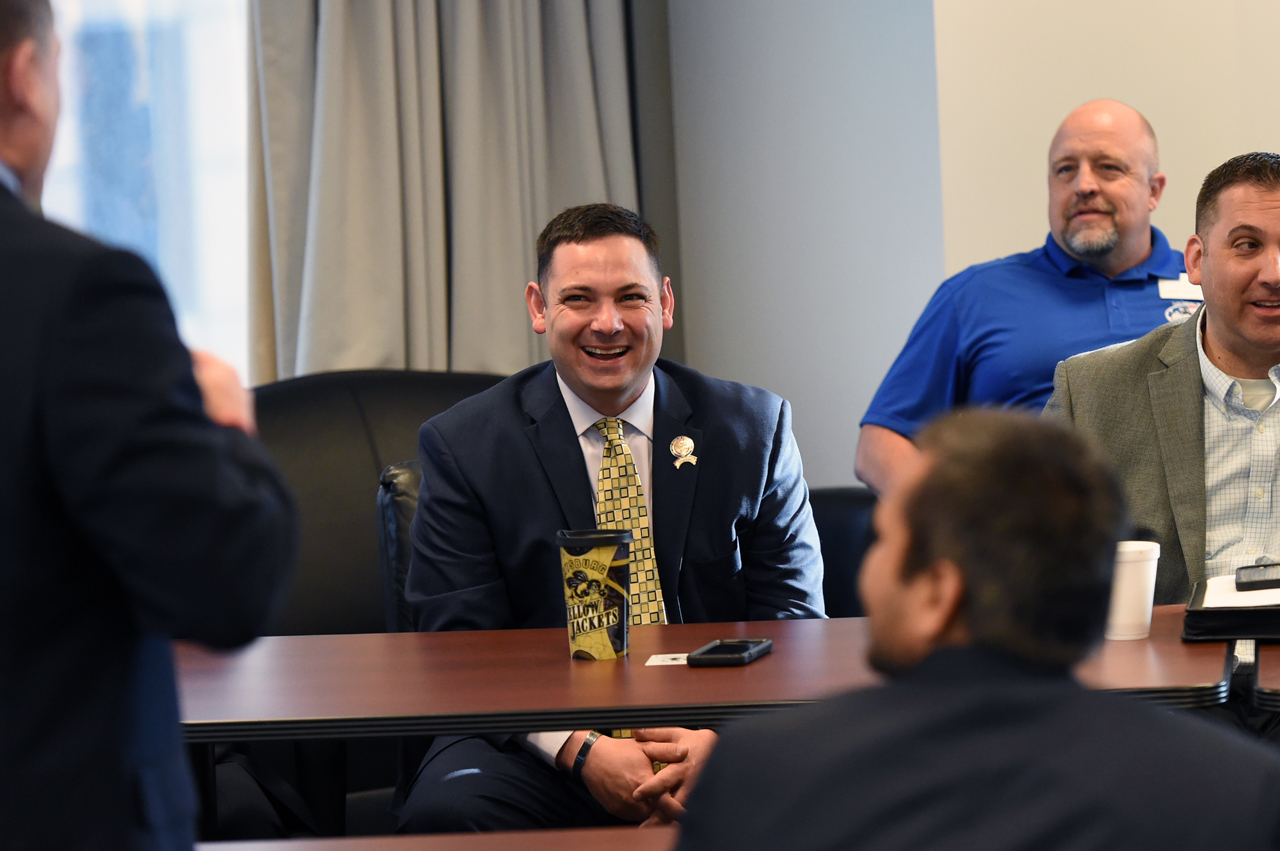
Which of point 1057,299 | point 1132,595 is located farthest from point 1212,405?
point 1057,299

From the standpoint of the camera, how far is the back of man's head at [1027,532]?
71cm

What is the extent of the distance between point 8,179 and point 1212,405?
1.88m

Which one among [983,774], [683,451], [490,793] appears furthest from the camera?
[683,451]

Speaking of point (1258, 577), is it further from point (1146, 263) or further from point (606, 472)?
point (1146, 263)

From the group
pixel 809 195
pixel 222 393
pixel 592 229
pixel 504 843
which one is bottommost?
pixel 504 843

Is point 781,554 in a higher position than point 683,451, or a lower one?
lower

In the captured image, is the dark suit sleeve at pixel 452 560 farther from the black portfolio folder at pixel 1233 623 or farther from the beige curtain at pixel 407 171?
the beige curtain at pixel 407 171

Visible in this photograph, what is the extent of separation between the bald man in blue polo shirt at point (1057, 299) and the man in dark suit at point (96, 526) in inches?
86.5

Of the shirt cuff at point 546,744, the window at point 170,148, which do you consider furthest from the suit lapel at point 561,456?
the window at point 170,148

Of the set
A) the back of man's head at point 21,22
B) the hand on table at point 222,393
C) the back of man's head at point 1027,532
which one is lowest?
the back of man's head at point 1027,532

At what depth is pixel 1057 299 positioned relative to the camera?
2938mm

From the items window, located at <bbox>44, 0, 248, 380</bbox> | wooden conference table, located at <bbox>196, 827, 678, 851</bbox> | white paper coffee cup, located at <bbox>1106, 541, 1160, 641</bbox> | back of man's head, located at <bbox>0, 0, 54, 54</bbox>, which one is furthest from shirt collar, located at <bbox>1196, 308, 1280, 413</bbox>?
window, located at <bbox>44, 0, 248, 380</bbox>

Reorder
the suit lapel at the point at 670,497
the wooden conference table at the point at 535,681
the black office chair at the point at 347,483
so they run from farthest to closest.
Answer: the black office chair at the point at 347,483, the suit lapel at the point at 670,497, the wooden conference table at the point at 535,681

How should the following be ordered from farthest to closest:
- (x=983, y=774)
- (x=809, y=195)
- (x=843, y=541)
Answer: (x=809, y=195)
(x=843, y=541)
(x=983, y=774)
